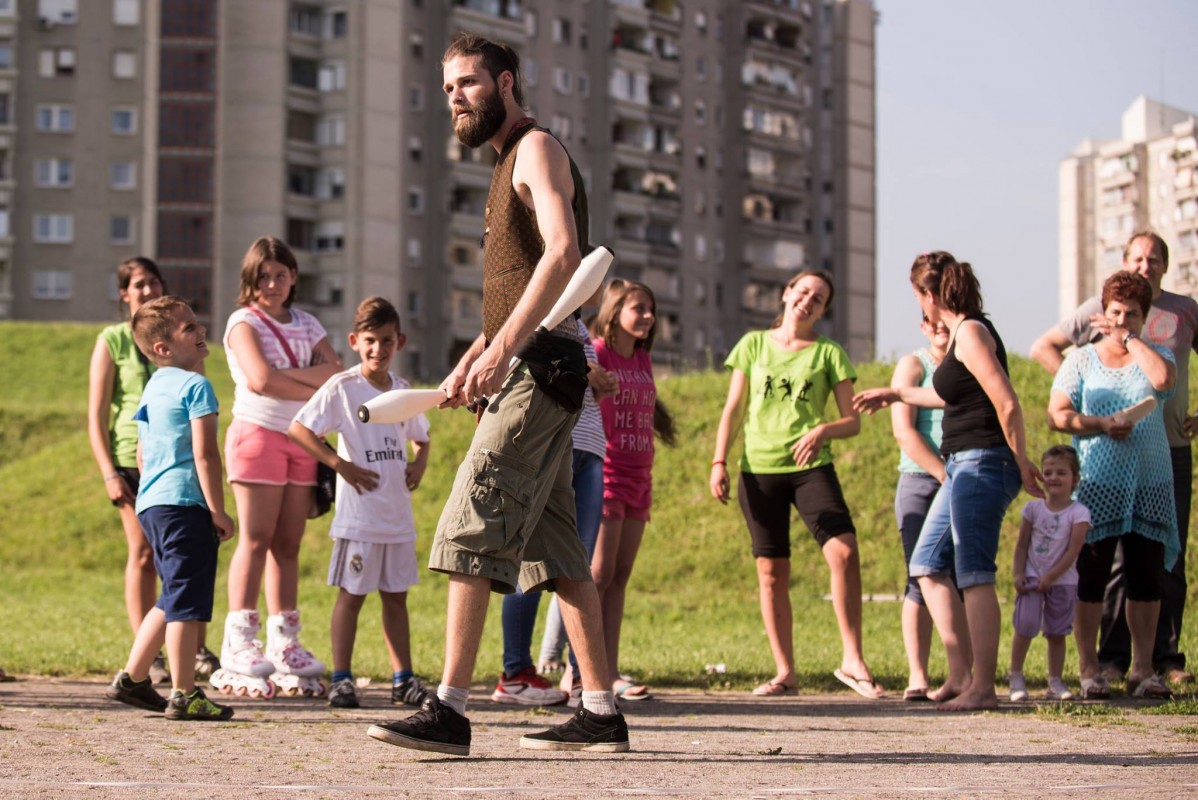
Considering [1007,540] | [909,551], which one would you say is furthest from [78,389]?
[909,551]

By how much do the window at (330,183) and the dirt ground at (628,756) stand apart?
237 ft

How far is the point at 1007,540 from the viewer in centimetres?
1644

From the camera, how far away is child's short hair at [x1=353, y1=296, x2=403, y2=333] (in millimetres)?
8555

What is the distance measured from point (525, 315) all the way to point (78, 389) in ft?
138

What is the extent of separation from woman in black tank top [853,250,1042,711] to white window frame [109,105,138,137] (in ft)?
254

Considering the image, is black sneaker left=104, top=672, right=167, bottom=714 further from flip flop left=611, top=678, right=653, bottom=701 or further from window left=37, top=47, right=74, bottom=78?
window left=37, top=47, right=74, bottom=78

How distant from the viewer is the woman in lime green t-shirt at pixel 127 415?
9.38 m

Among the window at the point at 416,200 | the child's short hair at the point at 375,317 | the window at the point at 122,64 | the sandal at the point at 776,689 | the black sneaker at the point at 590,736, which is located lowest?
the sandal at the point at 776,689

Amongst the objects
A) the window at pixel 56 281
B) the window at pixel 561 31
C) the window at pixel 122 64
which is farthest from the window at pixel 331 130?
the window at pixel 561 31

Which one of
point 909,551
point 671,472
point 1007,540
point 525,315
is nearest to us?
point 525,315

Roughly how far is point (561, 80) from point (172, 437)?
270ft

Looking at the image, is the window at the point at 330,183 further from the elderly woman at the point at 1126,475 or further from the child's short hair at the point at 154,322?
the child's short hair at the point at 154,322

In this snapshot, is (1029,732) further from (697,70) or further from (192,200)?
(697,70)

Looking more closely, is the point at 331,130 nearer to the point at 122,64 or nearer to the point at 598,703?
the point at 122,64
